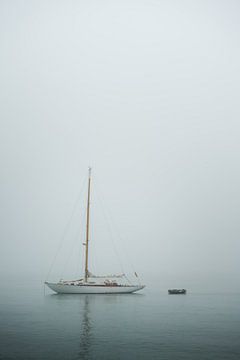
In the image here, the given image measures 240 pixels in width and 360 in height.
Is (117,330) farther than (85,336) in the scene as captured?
Yes

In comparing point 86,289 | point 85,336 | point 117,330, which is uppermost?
point 86,289

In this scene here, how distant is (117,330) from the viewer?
186ft

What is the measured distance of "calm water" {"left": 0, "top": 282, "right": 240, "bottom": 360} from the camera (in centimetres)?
4456

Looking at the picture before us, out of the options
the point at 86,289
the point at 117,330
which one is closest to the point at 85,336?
the point at 117,330

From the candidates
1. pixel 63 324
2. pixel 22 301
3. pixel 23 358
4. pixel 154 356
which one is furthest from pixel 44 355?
pixel 22 301

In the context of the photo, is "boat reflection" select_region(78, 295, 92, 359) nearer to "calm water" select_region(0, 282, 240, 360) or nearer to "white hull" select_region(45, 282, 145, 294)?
"calm water" select_region(0, 282, 240, 360)

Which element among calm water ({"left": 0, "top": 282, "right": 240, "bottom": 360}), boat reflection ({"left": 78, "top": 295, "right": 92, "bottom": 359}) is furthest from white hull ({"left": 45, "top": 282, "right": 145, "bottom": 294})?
boat reflection ({"left": 78, "top": 295, "right": 92, "bottom": 359})

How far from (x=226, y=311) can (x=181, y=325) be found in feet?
68.1

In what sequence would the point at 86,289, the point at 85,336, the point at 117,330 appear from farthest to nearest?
1. the point at 86,289
2. the point at 117,330
3. the point at 85,336

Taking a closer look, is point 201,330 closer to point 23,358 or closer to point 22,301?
point 23,358

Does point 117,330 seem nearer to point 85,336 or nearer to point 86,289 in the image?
point 85,336

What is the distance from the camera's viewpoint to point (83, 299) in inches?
3597

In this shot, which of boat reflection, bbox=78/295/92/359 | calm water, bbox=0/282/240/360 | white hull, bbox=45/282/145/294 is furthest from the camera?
white hull, bbox=45/282/145/294

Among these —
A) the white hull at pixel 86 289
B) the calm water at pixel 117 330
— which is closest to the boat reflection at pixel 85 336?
the calm water at pixel 117 330
